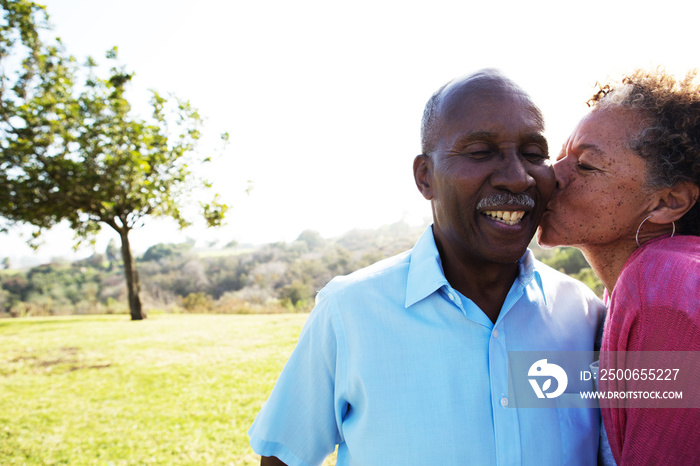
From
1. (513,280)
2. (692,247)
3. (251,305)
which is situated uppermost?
(692,247)

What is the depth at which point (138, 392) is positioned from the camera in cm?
825

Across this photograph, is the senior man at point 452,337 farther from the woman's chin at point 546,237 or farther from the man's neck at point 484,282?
the woman's chin at point 546,237

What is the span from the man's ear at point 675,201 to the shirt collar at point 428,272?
53 cm

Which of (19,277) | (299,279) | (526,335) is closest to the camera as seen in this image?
(526,335)

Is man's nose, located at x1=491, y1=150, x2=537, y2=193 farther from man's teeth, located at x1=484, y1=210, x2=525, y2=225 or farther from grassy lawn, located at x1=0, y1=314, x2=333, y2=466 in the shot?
grassy lawn, located at x1=0, y1=314, x2=333, y2=466

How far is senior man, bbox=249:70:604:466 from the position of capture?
173 centimetres

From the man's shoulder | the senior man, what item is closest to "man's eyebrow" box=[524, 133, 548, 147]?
the senior man

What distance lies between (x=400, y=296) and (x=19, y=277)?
37.8m

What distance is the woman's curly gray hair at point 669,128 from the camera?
1.73 metres

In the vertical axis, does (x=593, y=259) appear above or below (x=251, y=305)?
above

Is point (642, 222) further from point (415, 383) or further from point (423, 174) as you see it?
point (415, 383)

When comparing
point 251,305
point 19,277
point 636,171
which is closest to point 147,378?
point 636,171

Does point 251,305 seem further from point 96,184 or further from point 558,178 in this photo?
point 558,178

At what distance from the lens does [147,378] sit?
902 centimetres
